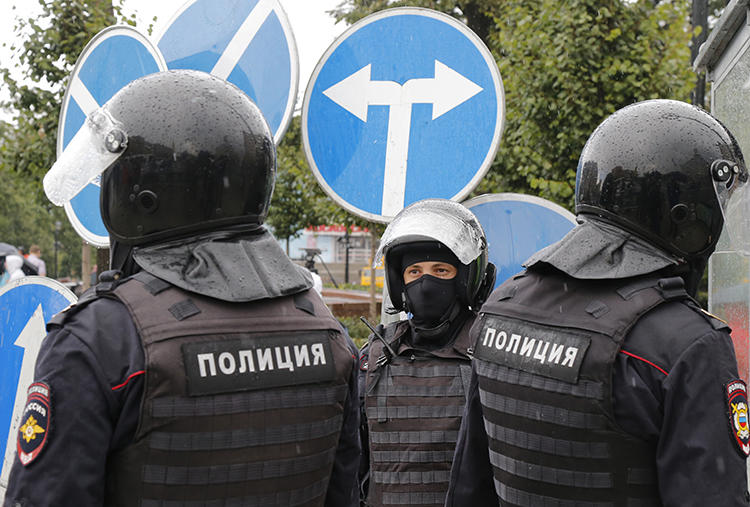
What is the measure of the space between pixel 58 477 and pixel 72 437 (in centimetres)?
8

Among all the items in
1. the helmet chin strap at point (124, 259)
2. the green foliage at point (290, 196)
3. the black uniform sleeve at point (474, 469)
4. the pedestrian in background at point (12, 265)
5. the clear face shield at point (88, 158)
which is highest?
the clear face shield at point (88, 158)

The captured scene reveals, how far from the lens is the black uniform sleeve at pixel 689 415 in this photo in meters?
1.58

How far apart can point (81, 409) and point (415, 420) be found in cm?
180

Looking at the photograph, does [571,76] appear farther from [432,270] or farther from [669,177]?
[669,177]

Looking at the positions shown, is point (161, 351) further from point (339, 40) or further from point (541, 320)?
point (339, 40)

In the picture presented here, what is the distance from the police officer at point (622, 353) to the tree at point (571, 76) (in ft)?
16.9

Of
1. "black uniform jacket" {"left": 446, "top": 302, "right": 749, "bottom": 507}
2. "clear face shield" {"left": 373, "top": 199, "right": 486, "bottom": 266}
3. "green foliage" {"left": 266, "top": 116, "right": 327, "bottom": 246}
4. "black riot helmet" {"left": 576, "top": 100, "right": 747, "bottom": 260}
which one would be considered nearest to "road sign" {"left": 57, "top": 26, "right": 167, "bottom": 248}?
"clear face shield" {"left": 373, "top": 199, "right": 486, "bottom": 266}

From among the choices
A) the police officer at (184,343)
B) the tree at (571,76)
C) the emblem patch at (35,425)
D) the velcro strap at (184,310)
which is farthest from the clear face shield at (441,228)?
the tree at (571,76)

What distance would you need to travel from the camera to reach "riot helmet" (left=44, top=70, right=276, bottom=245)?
67.9 inches

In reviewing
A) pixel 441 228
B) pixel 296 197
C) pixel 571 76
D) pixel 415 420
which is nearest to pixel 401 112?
pixel 441 228

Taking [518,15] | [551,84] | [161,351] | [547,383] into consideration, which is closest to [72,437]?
[161,351]

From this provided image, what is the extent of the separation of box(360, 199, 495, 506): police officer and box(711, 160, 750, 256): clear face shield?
1.21m

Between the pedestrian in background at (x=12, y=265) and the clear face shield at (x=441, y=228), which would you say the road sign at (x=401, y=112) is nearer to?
the clear face shield at (x=441, y=228)

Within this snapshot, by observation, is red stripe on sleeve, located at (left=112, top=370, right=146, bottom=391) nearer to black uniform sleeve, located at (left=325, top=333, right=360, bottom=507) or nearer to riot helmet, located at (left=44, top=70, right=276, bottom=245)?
riot helmet, located at (left=44, top=70, right=276, bottom=245)
